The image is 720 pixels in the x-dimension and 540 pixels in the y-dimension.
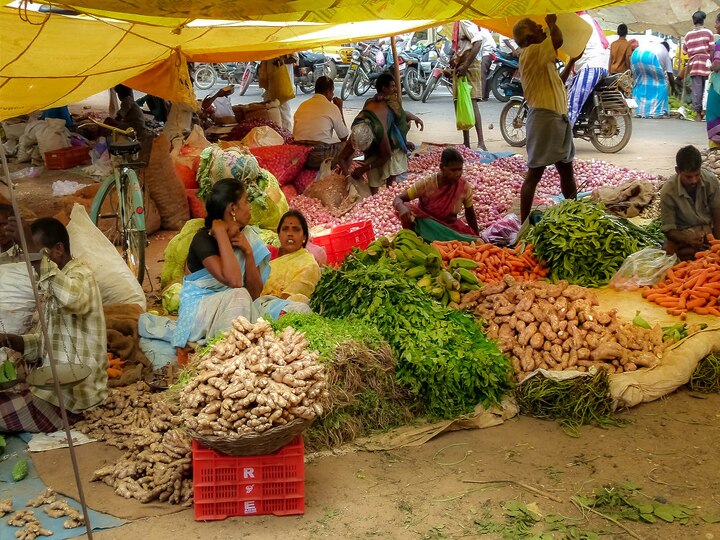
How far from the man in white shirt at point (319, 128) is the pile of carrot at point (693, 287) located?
4.56 m

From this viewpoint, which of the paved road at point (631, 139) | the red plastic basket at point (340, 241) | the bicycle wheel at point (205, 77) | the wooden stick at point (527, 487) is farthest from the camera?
the bicycle wheel at point (205, 77)

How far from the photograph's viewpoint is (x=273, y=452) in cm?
327

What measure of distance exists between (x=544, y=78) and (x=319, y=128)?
120 inches

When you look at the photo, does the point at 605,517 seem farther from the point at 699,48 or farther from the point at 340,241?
the point at 699,48

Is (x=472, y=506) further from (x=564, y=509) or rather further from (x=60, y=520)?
(x=60, y=520)

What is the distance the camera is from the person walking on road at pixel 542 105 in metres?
6.70

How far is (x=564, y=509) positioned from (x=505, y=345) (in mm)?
1231

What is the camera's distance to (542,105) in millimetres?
6766

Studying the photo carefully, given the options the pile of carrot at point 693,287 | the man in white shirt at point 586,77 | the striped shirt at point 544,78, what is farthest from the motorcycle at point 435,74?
the pile of carrot at point 693,287

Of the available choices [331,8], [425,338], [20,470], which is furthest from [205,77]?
[20,470]

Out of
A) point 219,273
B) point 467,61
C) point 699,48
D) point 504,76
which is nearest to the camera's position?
point 219,273

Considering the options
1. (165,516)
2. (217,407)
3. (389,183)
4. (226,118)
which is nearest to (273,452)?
(217,407)

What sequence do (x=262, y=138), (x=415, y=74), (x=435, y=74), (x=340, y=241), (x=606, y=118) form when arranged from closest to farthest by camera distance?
(x=340, y=241)
(x=262, y=138)
(x=606, y=118)
(x=435, y=74)
(x=415, y=74)

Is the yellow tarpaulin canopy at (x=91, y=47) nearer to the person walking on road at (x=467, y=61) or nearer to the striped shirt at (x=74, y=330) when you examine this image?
the striped shirt at (x=74, y=330)
